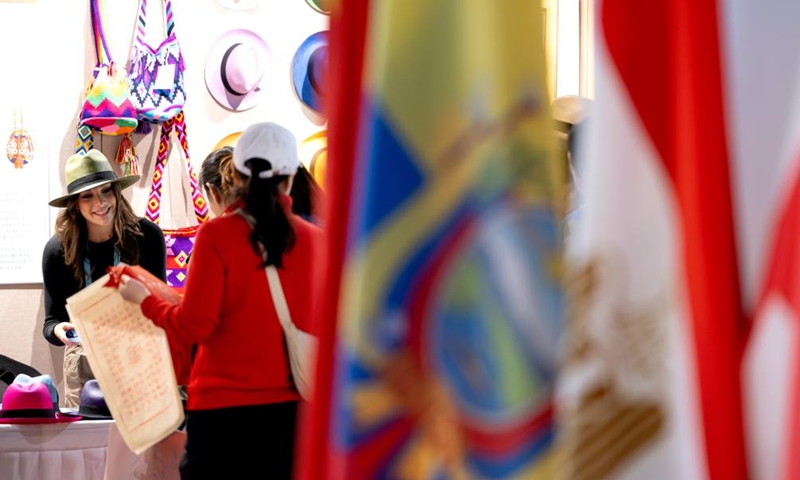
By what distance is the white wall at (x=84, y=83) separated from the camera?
4.61 meters

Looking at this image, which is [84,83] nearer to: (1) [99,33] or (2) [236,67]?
(1) [99,33]

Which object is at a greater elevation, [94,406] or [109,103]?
[109,103]

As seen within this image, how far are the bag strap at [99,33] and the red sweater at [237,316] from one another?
109 inches

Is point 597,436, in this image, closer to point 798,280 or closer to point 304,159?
point 798,280

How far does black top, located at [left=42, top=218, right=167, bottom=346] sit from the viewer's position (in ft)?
10.9

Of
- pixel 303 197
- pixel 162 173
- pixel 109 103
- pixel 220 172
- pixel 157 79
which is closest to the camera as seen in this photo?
pixel 303 197

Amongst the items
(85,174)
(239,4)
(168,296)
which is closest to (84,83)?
(239,4)

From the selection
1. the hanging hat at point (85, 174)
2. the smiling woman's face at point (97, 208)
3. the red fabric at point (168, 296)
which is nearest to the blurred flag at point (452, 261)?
the red fabric at point (168, 296)

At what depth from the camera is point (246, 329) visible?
2.04m

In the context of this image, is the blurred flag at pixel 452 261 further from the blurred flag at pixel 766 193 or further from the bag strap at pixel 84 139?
the bag strap at pixel 84 139

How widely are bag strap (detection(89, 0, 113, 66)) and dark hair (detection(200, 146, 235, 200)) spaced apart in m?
2.17

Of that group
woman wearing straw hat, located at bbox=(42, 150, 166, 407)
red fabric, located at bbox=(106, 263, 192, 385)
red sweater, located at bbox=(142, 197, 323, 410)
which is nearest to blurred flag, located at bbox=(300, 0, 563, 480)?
red sweater, located at bbox=(142, 197, 323, 410)

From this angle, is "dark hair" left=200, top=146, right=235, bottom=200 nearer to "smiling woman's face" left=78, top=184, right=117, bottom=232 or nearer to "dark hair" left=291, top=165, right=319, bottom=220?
"dark hair" left=291, top=165, right=319, bottom=220

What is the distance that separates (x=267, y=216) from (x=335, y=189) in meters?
1.62
